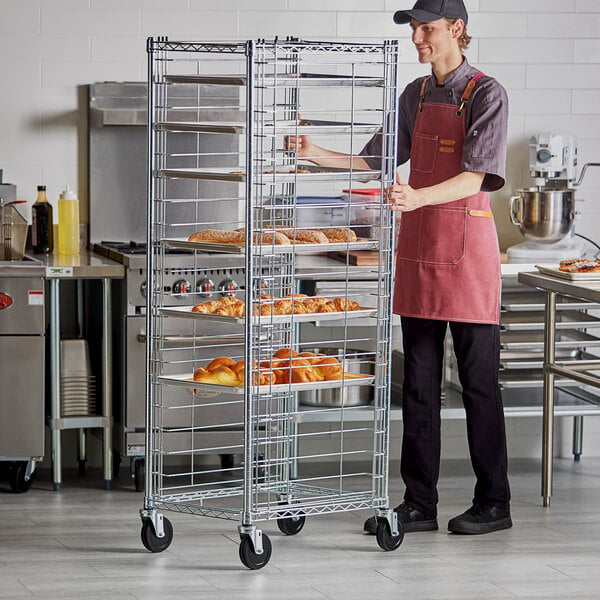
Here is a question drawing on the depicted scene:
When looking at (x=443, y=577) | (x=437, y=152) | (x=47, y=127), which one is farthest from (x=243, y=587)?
(x=47, y=127)

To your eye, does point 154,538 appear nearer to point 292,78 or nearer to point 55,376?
point 55,376

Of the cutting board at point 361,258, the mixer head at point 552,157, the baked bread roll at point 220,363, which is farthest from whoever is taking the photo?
the mixer head at point 552,157

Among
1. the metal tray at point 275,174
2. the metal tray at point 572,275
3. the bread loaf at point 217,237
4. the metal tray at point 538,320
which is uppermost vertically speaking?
the metal tray at point 275,174

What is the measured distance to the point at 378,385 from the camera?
13.0 ft

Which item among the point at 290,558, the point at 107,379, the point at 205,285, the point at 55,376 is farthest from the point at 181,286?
the point at 290,558

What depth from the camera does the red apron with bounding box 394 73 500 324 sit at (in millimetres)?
4113

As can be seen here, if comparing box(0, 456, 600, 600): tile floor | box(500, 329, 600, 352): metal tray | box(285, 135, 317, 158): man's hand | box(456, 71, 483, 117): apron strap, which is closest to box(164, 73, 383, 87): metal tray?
box(285, 135, 317, 158): man's hand

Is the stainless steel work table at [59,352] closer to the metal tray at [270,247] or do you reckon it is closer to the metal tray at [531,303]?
the metal tray at [270,247]

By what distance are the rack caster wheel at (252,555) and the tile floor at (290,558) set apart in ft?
0.12

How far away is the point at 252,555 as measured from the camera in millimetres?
3822

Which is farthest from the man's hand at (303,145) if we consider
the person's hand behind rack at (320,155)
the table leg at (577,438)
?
the table leg at (577,438)

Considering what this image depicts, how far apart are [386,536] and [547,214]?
1779 millimetres

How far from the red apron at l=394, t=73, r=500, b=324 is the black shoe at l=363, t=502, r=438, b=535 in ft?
A: 2.27

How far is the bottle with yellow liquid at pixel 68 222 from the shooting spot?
5.13 metres
